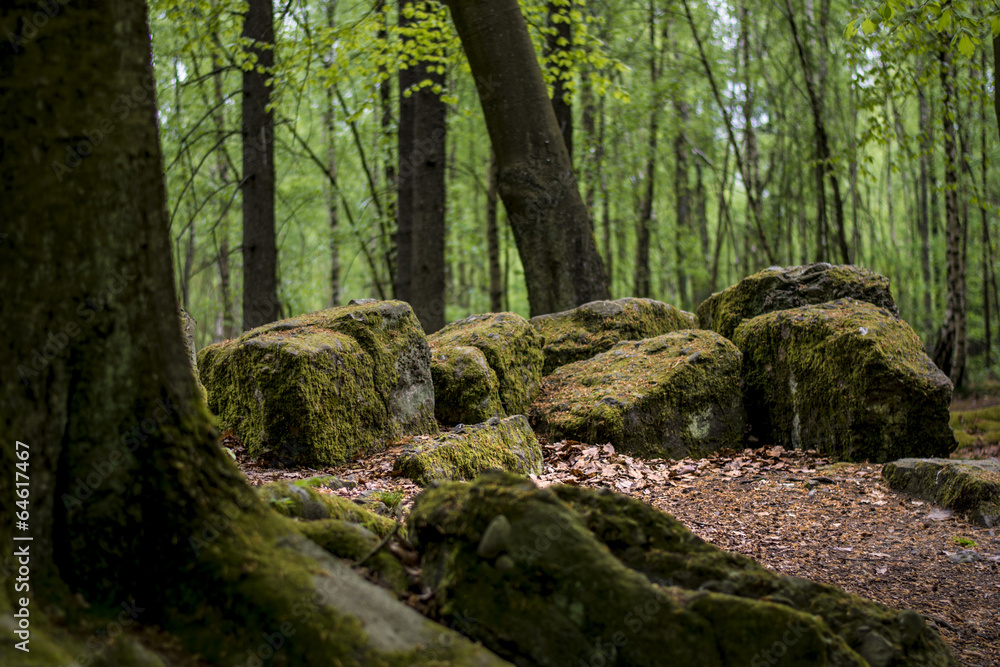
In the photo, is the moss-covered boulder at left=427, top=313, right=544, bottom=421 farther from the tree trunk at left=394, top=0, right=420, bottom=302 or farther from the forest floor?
the tree trunk at left=394, top=0, right=420, bottom=302

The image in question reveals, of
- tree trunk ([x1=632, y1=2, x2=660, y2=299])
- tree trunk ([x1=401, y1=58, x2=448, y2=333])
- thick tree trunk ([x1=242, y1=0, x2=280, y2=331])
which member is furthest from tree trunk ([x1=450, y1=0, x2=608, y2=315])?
tree trunk ([x1=632, y1=2, x2=660, y2=299])

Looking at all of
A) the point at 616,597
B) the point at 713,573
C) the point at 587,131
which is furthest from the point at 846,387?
the point at 587,131

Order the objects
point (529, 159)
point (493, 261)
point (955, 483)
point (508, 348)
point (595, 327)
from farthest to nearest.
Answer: point (493, 261) → point (529, 159) → point (595, 327) → point (508, 348) → point (955, 483)

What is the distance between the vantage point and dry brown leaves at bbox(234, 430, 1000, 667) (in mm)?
3631

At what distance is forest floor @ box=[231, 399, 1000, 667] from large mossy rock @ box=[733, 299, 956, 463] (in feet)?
0.92

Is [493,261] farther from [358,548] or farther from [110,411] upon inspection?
[110,411]

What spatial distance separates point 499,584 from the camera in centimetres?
220

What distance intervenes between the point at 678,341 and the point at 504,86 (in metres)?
3.85

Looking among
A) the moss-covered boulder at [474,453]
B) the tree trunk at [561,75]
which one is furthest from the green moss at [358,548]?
the tree trunk at [561,75]

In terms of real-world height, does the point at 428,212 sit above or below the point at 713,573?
above

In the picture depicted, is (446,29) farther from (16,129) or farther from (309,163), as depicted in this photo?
(309,163)

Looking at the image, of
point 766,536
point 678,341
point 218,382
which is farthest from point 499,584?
point 678,341

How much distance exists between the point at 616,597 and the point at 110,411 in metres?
1.65

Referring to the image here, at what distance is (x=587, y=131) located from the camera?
17.5 meters
